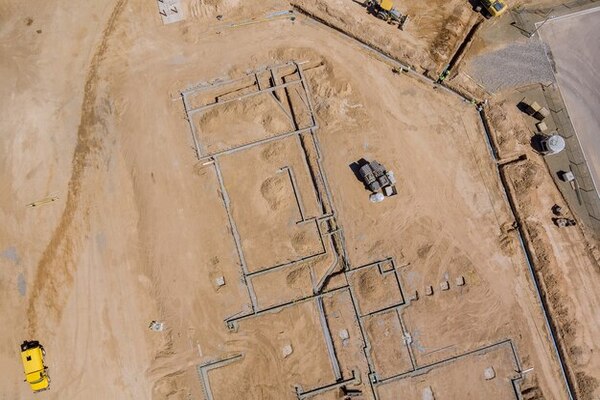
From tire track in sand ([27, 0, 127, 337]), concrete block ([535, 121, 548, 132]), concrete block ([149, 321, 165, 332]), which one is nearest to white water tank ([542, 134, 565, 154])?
concrete block ([535, 121, 548, 132])

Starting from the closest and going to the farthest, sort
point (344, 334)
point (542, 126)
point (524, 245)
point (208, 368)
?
point (208, 368), point (344, 334), point (524, 245), point (542, 126)

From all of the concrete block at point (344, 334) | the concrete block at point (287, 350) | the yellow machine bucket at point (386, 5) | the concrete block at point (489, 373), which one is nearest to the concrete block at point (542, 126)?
the yellow machine bucket at point (386, 5)

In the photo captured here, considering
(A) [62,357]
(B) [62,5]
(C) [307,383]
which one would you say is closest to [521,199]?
(C) [307,383]

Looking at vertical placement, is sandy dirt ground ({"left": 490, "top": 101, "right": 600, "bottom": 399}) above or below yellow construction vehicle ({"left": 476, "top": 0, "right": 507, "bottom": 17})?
below

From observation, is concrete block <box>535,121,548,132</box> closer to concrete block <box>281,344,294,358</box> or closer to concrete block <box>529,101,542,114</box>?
concrete block <box>529,101,542,114</box>

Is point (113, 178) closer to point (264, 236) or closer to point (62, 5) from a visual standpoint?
point (264, 236)

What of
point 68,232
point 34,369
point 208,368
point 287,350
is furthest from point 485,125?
point 34,369

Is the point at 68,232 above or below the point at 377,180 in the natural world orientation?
above

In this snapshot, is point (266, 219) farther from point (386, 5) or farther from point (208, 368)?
point (386, 5)
